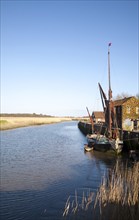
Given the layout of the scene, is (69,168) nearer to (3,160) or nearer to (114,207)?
(3,160)

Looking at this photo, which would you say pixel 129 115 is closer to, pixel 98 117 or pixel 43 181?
pixel 43 181

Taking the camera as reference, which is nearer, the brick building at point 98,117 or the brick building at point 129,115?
the brick building at point 129,115

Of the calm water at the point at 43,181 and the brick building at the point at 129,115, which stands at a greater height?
the brick building at the point at 129,115

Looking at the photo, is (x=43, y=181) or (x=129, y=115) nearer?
(x=43, y=181)

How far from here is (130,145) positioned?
124ft

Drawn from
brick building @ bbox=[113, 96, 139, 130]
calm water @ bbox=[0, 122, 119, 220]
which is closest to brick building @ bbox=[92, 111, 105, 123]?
brick building @ bbox=[113, 96, 139, 130]

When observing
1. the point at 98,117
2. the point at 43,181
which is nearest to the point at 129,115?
the point at 43,181

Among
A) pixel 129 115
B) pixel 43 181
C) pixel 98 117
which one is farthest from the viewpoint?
pixel 98 117

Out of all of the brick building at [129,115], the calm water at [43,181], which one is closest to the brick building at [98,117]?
the brick building at [129,115]

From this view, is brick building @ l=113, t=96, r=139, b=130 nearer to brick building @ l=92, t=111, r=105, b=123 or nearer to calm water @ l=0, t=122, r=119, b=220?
calm water @ l=0, t=122, r=119, b=220

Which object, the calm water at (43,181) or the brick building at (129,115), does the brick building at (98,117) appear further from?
the calm water at (43,181)

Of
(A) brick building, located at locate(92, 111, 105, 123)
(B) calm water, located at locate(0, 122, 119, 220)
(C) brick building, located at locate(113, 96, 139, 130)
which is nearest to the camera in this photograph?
(B) calm water, located at locate(0, 122, 119, 220)

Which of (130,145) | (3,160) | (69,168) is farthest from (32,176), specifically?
(130,145)

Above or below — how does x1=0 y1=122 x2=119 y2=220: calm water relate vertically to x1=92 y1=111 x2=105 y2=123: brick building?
below
